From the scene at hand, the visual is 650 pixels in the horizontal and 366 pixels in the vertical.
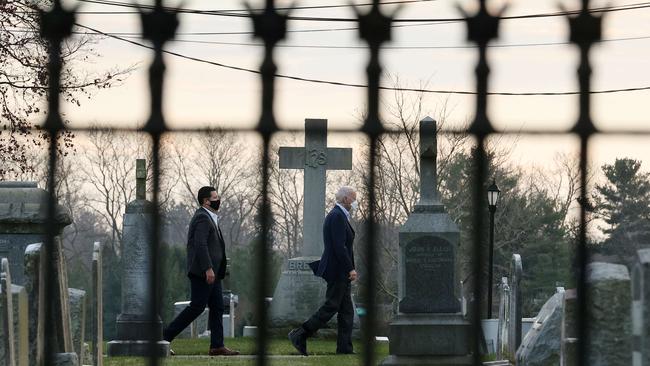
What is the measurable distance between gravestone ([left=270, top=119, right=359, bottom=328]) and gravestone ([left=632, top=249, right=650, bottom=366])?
41.6ft

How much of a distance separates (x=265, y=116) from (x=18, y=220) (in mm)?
6315

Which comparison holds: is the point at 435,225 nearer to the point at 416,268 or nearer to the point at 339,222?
the point at 416,268

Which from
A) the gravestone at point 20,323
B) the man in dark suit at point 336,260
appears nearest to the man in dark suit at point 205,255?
the man in dark suit at point 336,260

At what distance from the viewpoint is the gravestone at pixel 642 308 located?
3.66 metres

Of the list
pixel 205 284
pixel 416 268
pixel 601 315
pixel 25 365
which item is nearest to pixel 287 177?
pixel 416 268

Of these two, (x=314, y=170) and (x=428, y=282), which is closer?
(x=428, y=282)

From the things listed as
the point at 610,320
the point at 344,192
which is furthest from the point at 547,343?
the point at 610,320

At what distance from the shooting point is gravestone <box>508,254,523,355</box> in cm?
1290

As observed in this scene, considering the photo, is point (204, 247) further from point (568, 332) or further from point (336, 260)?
point (568, 332)

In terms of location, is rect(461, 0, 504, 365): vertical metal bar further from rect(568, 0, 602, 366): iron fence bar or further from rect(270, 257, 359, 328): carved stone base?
rect(270, 257, 359, 328): carved stone base

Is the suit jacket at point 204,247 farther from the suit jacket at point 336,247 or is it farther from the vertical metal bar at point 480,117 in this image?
the vertical metal bar at point 480,117

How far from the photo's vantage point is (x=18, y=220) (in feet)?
30.7

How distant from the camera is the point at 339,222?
34.0 ft

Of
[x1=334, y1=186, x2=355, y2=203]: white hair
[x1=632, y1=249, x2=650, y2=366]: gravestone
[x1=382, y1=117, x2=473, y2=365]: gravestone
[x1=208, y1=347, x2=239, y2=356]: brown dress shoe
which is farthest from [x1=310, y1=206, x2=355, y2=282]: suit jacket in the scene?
[x1=632, y1=249, x2=650, y2=366]: gravestone
